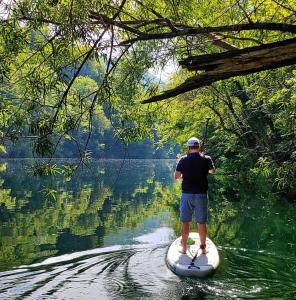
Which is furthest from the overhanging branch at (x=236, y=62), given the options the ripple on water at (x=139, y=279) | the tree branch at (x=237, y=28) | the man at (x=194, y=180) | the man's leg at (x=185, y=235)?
the man's leg at (x=185, y=235)

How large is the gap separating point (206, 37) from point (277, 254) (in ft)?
18.0

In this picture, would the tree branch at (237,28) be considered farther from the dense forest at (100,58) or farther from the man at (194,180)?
the man at (194,180)

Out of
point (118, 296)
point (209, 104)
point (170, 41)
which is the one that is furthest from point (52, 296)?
point (209, 104)

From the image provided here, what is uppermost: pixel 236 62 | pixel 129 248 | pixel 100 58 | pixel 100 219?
pixel 100 58

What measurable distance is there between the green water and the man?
38.8 inches

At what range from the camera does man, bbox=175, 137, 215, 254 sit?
26.8 ft

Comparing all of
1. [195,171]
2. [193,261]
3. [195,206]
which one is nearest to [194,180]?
[195,171]

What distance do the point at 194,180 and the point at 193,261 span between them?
1.43 m

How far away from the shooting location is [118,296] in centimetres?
660

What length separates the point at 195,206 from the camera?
8297mm

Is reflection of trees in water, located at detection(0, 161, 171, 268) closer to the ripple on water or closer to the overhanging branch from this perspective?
the ripple on water

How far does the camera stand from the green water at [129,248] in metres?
6.89

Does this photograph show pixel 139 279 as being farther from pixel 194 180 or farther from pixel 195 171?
pixel 195 171

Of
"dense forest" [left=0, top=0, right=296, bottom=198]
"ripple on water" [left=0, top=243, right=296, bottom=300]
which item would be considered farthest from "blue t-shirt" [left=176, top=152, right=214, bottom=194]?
"ripple on water" [left=0, top=243, right=296, bottom=300]
